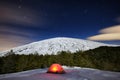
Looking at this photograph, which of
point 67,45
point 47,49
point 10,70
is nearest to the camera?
point 10,70

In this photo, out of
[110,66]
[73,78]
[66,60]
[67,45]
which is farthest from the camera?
[67,45]

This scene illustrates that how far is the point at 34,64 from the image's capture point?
89.9 feet

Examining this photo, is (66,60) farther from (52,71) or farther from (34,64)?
(52,71)

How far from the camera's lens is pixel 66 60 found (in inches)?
1160

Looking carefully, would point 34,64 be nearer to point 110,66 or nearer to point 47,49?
point 110,66

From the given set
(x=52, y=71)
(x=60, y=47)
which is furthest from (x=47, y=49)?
(x=52, y=71)

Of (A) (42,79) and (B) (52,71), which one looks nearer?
(A) (42,79)

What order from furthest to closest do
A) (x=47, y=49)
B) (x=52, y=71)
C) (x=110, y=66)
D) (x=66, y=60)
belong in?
(x=47, y=49)
(x=110, y=66)
(x=66, y=60)
(x=52, y=71)

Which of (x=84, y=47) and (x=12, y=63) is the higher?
(x=84, y=47)

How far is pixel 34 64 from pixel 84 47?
2309 inches

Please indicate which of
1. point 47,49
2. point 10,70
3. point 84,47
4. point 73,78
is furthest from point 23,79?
point 84,47

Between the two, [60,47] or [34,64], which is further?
[60,47]

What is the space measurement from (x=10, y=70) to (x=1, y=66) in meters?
1.47

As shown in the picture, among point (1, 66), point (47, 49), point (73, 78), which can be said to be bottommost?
point (73, 78)
